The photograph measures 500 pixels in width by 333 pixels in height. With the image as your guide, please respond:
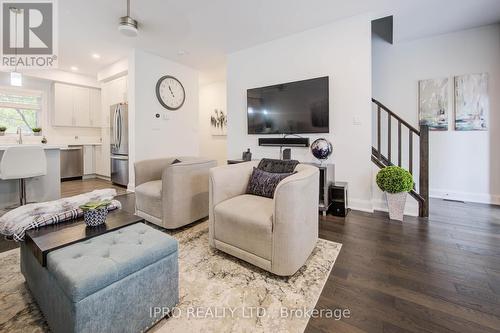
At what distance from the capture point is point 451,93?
11.4 feet

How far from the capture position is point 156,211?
2.35 metres

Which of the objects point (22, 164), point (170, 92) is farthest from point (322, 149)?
point (22, 164)

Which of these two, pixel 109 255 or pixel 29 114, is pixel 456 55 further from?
pixel 29 114

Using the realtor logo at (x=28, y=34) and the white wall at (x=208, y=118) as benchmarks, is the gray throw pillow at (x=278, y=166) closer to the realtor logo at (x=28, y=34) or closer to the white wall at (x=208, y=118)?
the realtor logo at (x=28, y=34)

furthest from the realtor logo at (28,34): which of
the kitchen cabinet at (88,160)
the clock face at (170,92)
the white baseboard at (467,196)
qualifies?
the white baseboard at (467,196)

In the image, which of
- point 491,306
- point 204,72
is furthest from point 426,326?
point 204,72

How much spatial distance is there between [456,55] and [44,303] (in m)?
5.42

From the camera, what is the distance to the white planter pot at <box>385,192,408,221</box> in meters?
2.58

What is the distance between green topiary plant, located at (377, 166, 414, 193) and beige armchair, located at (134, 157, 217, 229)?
2.02 m

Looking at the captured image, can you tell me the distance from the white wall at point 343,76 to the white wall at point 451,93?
4.39ft

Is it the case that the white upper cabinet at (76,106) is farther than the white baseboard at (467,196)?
Yes

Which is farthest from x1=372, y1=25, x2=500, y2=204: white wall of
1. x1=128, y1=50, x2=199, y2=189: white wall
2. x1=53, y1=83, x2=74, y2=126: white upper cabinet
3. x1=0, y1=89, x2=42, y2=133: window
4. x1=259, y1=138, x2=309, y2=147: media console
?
x1=0, y1=89, x2=42, y2=133: window

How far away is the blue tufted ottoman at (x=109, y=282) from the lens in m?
0.88

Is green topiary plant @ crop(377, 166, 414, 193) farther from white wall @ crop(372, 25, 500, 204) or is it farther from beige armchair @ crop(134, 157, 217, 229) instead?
beige armchair @ crop(134, 157, 217, 229)
